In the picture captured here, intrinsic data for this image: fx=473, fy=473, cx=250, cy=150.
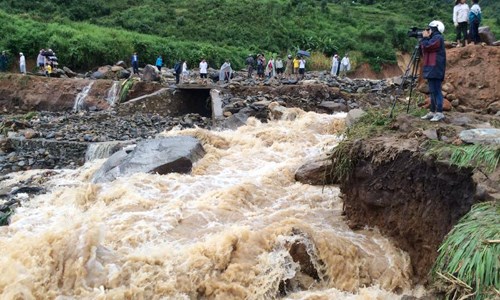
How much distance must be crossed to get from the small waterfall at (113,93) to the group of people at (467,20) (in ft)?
44.1

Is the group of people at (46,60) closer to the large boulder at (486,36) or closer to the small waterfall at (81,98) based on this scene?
the small waterfall at (81,98)

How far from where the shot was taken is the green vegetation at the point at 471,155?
546cm

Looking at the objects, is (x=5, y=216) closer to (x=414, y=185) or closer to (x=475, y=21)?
(x=414, y=185)

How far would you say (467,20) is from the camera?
415 inches

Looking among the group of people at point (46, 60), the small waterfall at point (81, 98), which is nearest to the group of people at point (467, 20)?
the small waterfall at point (81, 98)

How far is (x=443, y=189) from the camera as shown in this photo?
6047 millimetres

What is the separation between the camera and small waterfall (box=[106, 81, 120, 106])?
64.0 feet

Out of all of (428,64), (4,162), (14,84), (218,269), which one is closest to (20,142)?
(4,162)

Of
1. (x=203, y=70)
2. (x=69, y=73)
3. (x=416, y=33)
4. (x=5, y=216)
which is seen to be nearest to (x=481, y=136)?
(x=416, y=33)

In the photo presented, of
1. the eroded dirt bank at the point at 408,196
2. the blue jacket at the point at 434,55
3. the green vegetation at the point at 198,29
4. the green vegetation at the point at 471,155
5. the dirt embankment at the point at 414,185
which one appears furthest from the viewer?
the green vegetation at the point at 198,29

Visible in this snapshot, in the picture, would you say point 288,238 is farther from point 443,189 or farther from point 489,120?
point 489,120

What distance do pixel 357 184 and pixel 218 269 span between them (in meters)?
2.69

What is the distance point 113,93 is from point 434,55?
15.1 m

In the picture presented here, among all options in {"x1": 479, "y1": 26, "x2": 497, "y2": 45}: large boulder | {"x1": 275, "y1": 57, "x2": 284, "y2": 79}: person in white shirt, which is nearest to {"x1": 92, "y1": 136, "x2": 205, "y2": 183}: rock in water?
{"x1": 479, "y1": 26, "x2": 497, "y2": 45}: large boulder
